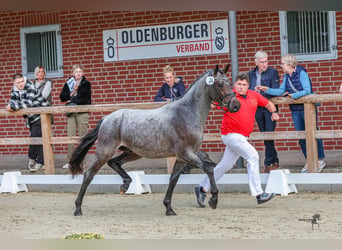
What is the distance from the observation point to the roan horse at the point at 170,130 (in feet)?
20.9

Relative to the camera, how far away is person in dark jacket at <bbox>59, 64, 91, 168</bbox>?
9438mm

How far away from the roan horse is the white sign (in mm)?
3918

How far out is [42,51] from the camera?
12.1 metres

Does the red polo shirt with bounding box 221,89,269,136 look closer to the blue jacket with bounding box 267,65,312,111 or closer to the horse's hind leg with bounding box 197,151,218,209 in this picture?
the horse's hind leg with bounding box 197,151,218,209

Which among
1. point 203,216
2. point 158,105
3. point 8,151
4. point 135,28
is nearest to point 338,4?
point 203,216

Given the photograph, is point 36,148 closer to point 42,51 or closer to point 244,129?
point 42,51

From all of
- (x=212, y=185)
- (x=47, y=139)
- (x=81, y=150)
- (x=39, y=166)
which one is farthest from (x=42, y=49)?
(x=212, y=185)

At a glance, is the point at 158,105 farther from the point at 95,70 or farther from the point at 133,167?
the point at 95,70

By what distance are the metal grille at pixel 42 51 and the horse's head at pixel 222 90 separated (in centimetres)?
628

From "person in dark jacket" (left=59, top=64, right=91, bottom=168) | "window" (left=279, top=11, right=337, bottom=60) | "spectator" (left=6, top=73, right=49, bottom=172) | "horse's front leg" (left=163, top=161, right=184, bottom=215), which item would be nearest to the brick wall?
"window" (left=279, top=11, right=337, bottom=60)

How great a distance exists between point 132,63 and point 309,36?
3318mm

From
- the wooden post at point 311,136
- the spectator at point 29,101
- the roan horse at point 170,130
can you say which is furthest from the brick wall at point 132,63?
the roan horse at point 170,130

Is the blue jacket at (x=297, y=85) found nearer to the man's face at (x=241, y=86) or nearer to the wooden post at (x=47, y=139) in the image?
the man's face at (x=241, y=86)

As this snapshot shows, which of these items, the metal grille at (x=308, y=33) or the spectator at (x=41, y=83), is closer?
the metal grille at (x=308, y=33)
